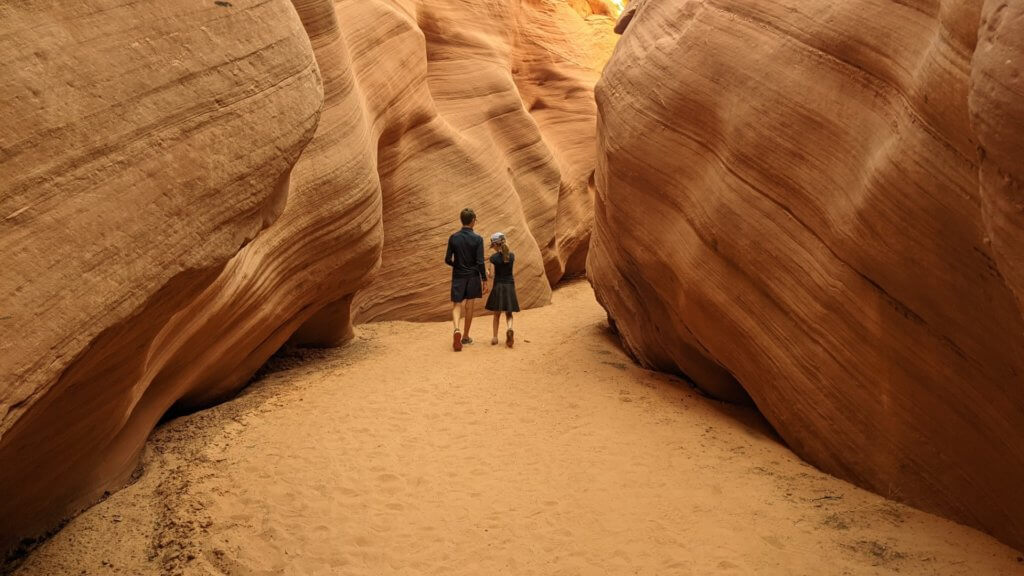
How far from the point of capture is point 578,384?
7570mm

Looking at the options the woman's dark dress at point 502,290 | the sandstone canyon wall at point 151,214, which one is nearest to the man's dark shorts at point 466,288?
the woman's dark dress at point 502,290

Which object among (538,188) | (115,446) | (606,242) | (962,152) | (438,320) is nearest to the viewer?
(962,152)

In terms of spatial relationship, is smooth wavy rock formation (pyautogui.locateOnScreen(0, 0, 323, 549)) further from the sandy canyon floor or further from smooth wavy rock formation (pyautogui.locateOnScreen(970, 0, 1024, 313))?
smooth wavy rock formation (pyautogui.locateOnScreen(970, 0, 1024, 313))

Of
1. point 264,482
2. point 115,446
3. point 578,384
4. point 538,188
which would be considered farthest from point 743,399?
point 538,188

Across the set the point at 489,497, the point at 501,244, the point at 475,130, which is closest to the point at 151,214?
the point at 489,497

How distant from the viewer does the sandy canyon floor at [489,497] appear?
4.34 m

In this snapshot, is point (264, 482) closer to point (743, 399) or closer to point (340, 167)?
point (340, 167)

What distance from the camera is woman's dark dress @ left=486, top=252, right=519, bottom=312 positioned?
962 centimetres

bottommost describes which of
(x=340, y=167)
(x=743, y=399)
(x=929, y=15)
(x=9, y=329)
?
(x=743, y=399)

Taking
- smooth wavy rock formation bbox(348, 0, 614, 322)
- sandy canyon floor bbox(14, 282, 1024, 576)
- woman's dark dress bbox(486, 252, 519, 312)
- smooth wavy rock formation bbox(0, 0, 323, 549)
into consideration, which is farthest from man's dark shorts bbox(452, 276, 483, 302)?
smooth wavy rock formation bbox(0, 0, 323, 549)

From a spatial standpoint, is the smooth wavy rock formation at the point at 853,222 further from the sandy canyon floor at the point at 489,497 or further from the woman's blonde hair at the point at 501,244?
the woman's blonde hair at the point at 501,244

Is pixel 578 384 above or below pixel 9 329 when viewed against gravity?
below

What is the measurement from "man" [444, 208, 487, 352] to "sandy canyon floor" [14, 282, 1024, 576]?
200cm

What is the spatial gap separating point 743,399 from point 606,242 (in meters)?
2.58
